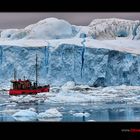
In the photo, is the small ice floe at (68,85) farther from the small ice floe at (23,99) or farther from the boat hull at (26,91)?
the small ice floe at (23,99)

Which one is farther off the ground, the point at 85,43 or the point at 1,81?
the point at 85,43

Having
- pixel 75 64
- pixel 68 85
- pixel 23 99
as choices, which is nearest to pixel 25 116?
pixel 23 99

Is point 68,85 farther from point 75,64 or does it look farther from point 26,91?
point 26,91

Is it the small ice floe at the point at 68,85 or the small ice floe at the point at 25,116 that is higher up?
the small ice floe at the point at 68,85

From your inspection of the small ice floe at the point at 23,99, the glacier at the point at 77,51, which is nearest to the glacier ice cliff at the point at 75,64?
the glacier at the point at 77,51
